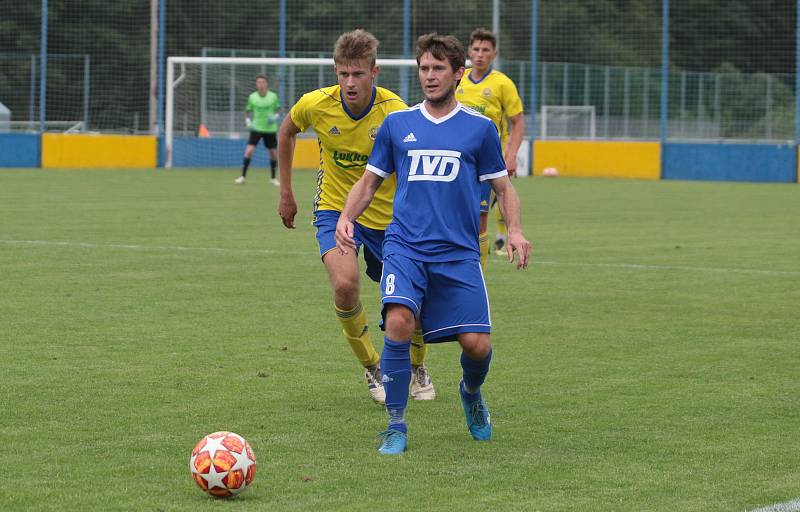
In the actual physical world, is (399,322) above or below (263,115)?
below

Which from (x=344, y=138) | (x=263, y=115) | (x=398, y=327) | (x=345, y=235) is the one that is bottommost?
(x=398, y=327)

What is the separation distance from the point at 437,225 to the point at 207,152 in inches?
1169

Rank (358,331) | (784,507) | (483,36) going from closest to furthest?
(784,507), (358,331), (483,36)

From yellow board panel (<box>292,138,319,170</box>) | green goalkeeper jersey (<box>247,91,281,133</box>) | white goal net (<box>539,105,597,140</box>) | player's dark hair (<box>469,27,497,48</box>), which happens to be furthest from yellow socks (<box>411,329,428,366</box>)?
white goal net (<box>539,105,597,140</box>)

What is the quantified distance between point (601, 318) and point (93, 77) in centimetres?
3669

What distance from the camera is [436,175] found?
612 cm

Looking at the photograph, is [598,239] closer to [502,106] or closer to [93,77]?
[502,106]

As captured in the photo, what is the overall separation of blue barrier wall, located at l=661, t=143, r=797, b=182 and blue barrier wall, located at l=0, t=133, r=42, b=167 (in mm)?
14152

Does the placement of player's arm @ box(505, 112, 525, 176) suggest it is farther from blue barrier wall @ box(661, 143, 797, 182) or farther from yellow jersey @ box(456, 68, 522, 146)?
blue barrier wall @ box(661, 143, 797, 182)

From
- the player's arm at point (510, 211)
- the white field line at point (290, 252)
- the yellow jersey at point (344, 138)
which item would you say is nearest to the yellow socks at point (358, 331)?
the yellow jersey at point (344, 138)

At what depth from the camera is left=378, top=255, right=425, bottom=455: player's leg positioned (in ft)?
19.6

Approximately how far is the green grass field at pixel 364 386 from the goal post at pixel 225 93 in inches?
780

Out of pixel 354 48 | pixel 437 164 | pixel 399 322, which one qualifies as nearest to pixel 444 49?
pixel 437 164

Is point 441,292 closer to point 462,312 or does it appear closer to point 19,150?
point 462,312
